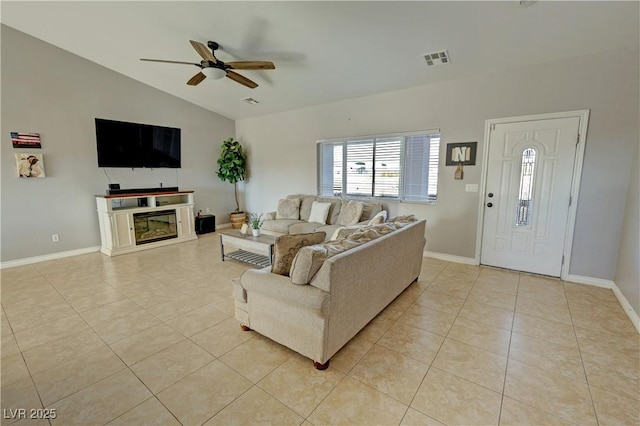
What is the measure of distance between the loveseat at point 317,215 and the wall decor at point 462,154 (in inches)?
50.4

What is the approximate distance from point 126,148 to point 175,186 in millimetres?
1167

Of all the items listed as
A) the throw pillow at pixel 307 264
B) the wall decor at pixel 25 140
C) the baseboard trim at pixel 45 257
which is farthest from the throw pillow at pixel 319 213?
the wall decor at pixel 25 140

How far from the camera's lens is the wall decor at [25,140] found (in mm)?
4146

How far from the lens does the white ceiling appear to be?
2756 millimetres

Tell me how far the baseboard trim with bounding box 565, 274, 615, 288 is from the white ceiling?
2.65 metres

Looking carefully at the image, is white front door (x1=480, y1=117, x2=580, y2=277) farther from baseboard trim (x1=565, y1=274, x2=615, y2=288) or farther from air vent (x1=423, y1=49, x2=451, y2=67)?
air vent (x1=423, y1=49, x2=451, y2=67)

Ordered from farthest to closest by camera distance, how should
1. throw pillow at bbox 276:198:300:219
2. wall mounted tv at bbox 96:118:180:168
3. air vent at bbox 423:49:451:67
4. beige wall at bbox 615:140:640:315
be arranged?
throw pillow at bbox 276:198:300:219
wall mounted tv at bbox 96:118:180:168
air vent at bbox 423:49:451:67
beige wall at bbox 615:140:640:315

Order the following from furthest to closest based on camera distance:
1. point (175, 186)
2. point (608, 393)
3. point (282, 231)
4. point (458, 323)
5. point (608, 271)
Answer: point (175, 186) → point (282, 231) → point (608, 271) → point (458, 323) → point (608, 393)

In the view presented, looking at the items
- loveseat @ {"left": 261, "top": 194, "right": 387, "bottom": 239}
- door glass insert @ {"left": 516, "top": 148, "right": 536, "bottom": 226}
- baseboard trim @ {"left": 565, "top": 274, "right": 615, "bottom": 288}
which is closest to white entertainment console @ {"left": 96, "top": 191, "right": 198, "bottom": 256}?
loveseat @ {"left": 261, "top": 194, "right": 387, "bottom": 239}

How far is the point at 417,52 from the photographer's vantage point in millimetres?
3469

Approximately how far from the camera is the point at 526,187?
3.76m

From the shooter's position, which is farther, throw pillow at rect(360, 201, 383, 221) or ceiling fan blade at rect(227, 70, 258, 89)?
throw pillow at rect(360, 201, 383, 221)

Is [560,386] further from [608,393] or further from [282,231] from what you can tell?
[282,231]

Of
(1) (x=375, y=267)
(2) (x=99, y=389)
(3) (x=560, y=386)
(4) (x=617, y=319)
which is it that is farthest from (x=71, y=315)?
(4) (x=617, y=319)
